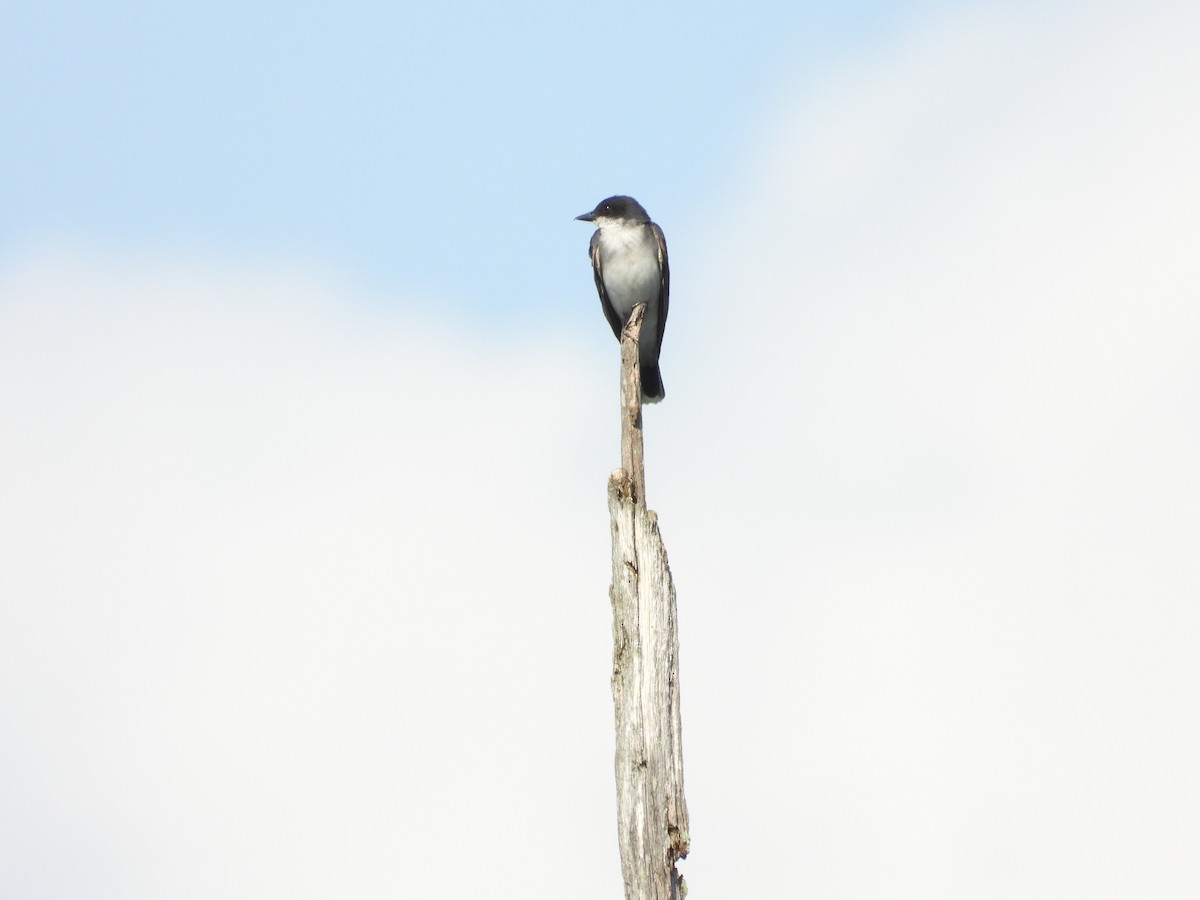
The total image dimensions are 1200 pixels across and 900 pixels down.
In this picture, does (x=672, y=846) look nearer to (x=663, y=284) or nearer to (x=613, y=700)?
(x=613, y=700)

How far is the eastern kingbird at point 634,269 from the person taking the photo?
15.8 metres

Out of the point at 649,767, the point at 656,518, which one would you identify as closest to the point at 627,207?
the point at 656,518

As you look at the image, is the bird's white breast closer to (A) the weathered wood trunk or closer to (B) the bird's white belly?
(B) the bird's white belly

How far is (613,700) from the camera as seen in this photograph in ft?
31.6

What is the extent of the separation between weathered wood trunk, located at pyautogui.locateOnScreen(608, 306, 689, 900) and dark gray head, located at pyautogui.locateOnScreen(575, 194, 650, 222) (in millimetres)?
6194

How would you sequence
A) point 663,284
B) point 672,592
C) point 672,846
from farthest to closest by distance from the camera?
point 663,284, point 672,592, point 672,846

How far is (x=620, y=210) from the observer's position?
52.9ft

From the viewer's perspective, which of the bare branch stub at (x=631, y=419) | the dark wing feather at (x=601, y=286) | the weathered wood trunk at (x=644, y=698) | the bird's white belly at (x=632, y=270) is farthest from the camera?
the dark wing feather at (x=601, y=286)

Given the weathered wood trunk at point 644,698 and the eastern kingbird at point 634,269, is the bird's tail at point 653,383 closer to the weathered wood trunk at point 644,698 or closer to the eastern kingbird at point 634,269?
the eastern kingbird at point 634,269

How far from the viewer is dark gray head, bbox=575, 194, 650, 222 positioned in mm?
16031

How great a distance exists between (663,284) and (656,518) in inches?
255

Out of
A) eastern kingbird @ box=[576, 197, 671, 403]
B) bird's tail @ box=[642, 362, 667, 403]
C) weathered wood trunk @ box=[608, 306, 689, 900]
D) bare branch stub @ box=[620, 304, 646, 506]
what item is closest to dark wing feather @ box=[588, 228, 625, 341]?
eastern kingbird @ box=[576, 197, 671, 403]

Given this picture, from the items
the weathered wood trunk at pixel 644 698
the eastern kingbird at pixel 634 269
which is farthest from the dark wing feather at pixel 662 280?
the weathered wood trunk at pixel 644 698

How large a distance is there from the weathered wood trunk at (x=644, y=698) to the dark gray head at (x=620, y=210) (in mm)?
6194
